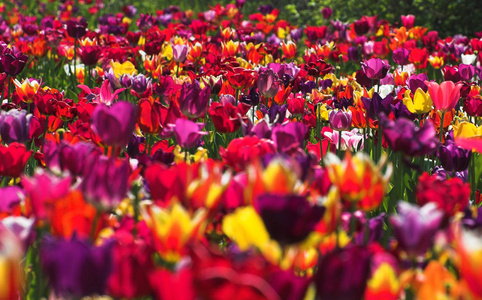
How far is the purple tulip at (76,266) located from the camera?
1012mm

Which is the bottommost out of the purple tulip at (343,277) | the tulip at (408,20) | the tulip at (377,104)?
the tulip at (408,20)

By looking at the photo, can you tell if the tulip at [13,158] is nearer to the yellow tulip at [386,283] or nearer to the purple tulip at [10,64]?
the yellow tulip at [386,283]

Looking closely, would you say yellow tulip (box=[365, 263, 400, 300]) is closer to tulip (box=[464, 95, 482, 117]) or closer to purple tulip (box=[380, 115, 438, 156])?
purple tulip (box=[380, 115, 438, 156])

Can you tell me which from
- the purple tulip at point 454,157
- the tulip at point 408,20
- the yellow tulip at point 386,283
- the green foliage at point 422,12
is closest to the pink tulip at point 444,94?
the purple tulip at point 454,157

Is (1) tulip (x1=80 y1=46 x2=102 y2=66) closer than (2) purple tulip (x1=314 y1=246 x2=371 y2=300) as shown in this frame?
No

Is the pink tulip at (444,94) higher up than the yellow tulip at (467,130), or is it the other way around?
the yellow tulip at (467,130)

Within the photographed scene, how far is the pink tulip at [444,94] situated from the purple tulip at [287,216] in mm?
1869

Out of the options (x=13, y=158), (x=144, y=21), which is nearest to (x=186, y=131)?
(x=13, y=158)

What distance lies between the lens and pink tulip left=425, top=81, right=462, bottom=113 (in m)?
2.83

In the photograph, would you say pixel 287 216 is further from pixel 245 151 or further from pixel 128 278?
pixel 245 151

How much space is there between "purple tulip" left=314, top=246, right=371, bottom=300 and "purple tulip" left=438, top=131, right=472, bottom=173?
4.68ft

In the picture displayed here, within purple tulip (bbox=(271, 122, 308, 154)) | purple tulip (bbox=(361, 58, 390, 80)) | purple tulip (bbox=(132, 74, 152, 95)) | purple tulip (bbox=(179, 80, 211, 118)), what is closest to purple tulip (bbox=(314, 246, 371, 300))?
purple tulip (bbox=(271, 122, 308, 154))

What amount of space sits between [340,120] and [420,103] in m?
0.36

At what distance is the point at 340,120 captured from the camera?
302 centimetres
